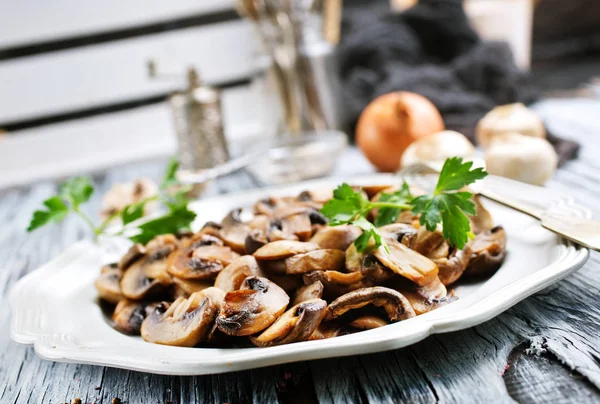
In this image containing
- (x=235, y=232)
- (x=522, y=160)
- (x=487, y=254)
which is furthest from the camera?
(x=522, y=160)

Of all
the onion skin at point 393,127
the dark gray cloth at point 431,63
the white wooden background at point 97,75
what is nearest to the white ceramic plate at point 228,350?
the onion skin at point 393,127

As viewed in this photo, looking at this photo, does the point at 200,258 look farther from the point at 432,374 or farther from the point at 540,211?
the point at 540,211

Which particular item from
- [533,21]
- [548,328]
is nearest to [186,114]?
[548,328]

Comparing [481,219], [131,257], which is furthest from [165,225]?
[481,219]

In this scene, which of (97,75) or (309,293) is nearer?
(309,293)

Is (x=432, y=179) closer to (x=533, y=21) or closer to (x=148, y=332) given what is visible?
(x=148, y=332)
